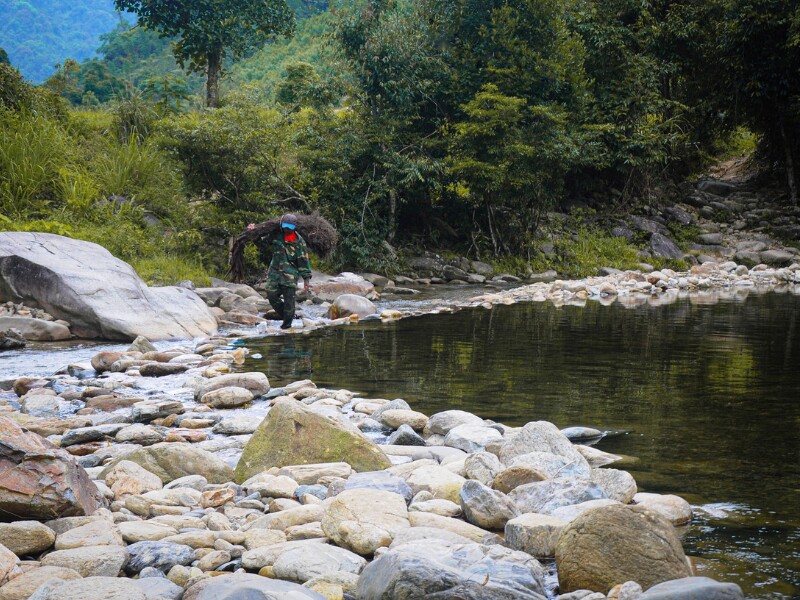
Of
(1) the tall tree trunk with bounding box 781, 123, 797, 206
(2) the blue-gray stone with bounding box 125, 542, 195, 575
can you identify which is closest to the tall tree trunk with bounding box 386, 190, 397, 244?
(1) the tall tree trunk with bounding box 781, 123, 797, 206

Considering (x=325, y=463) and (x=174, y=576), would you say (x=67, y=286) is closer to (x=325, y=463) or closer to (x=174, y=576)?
(x=325, y=463)

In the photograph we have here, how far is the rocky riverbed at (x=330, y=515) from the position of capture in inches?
108

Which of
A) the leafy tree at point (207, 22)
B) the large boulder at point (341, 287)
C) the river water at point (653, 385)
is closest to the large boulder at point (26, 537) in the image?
the river water at point (653, 385)

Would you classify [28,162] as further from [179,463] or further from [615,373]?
[179,463]

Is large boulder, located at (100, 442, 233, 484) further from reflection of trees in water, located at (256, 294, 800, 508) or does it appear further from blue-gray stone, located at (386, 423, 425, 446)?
reflection of trees in water, located at (256, 294, 800, 508)

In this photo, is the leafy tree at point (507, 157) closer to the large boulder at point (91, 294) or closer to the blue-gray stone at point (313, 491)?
the large boulder at point (91, 294)

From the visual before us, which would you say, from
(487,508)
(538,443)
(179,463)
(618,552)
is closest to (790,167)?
(538,443)

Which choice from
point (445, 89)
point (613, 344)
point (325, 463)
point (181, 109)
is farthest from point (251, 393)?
point (181, 109)

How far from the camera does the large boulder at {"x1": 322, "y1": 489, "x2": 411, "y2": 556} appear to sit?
3219 mm

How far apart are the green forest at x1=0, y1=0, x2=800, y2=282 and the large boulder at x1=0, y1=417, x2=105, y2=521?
11.7 meters

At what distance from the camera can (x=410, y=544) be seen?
2961mm

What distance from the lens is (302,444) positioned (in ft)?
14.8

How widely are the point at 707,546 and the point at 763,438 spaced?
6.73ft

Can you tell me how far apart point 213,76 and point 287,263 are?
15864 millimetres
